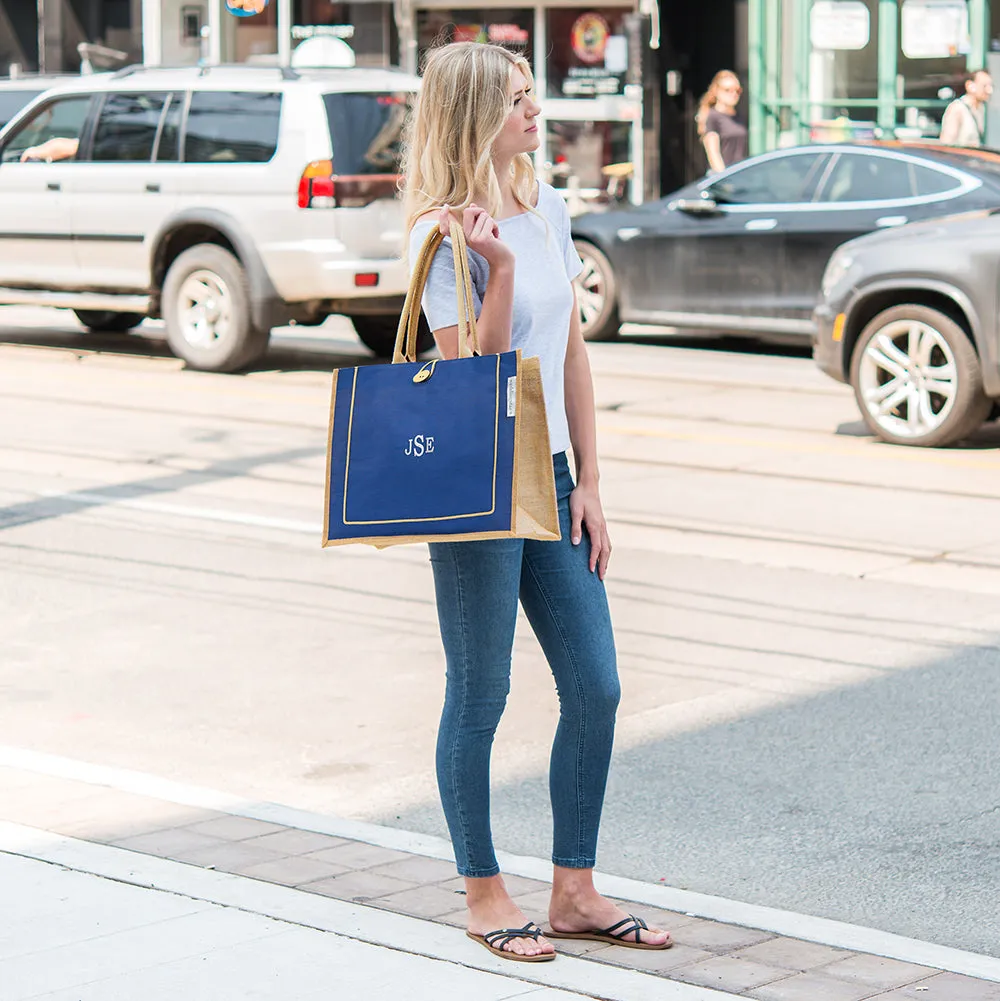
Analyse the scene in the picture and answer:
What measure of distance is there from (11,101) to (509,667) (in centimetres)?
1372

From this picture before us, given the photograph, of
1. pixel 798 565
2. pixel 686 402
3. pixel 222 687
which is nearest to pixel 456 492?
pixel 222 687

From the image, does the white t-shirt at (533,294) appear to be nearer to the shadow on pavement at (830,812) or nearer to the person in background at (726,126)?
the shadow on pavement at (830,812)

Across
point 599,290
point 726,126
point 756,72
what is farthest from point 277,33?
point 599,290

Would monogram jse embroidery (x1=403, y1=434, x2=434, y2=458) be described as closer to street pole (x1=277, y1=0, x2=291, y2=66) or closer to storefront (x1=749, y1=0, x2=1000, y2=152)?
storefront (x1=749, y1=0, x2=1000, y2=152)

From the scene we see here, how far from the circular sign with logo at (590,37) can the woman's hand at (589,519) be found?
68.0 ft

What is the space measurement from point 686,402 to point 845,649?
19.7ft

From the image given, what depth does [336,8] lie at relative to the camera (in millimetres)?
25594

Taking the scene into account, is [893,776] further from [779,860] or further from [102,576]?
[102,576]

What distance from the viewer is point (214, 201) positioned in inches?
549

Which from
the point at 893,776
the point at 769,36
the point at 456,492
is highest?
the point at 769,36

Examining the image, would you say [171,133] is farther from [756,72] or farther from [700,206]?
[756,72]

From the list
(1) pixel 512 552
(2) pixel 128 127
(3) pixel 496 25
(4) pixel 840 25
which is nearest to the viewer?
(1) pixel 512 552

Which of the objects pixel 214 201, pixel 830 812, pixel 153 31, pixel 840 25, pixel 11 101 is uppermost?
pixel 153 31

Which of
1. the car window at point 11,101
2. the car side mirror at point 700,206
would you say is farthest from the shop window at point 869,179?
the car window at point 11,101
